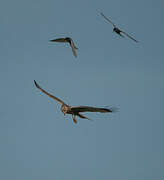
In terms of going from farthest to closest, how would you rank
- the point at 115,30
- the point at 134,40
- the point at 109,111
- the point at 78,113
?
the point at 115,30, the point at 134,40, the point at 78,113, the point at 109,111

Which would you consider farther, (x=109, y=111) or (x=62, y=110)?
(x=62, y=110)

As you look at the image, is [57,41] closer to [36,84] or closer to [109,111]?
[36,84]

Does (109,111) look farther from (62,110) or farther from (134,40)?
(134,40)

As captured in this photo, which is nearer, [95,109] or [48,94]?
[95,109]

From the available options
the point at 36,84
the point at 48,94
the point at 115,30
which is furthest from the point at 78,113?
the point at 115,30

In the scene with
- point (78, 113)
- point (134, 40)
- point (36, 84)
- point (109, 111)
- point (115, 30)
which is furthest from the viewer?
point (115, 30)

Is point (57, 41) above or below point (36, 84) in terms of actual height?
above

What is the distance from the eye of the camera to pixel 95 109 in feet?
107

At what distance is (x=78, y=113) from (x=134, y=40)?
7819 millimetres

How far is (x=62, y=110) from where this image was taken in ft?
123

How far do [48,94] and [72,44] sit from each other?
13.1ft

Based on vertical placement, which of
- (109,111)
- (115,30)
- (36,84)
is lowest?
(109,111)

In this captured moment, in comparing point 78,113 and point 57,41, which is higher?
point 57,41

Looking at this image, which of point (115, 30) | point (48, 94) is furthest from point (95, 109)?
point (115, 30)
